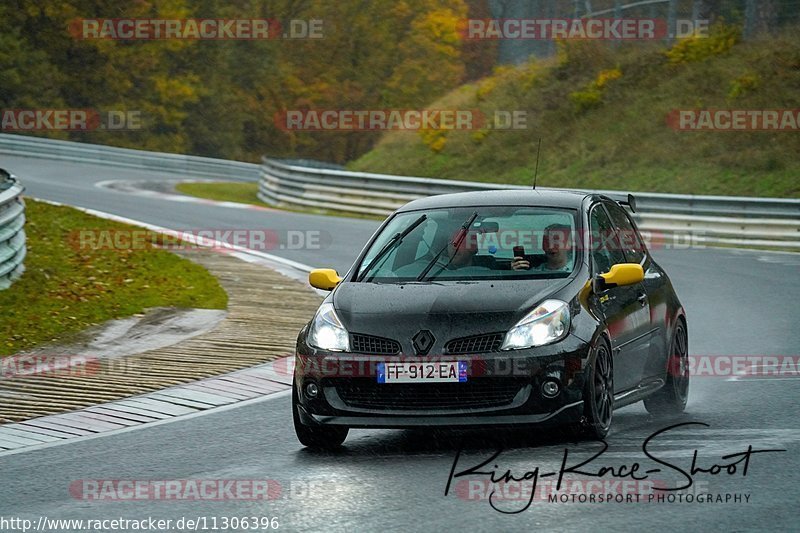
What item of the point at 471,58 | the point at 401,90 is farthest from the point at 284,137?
the point at 471,58

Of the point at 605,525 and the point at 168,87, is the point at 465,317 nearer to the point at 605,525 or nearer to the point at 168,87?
the point at 605,525

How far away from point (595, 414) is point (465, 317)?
93 cm

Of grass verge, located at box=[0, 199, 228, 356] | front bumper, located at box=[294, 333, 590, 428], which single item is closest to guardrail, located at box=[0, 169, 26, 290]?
grass verge, located at box=[0, 199, 228, 356]

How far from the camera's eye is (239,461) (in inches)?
327

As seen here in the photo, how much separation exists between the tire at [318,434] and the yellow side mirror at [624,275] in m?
1.86

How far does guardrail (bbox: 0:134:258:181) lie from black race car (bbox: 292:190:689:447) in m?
35.3

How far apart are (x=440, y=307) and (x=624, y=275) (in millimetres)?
1288

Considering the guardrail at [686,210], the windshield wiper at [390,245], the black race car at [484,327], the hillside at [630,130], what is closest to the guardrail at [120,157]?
the hillside at [630,130]

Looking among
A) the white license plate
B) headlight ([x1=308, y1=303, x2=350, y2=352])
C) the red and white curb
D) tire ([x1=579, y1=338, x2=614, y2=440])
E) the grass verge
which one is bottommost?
the grass verge

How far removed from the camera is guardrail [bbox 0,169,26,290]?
15406mm

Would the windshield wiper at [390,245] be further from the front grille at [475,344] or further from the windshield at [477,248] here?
the front grille at [475,344]

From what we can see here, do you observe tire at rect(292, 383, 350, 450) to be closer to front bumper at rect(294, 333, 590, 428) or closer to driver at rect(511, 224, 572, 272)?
front bumper at rect(294, 333, 590, 428)

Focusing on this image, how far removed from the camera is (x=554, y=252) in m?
9.04

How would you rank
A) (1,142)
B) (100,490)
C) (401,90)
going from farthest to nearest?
1. (401,90)
2. (1,142)
3. (100,490)
